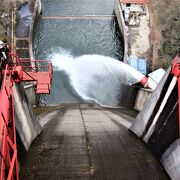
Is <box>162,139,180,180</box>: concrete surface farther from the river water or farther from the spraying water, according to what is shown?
the river water

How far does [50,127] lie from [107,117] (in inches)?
193

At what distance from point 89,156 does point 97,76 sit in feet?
77.8

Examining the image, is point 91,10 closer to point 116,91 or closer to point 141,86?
point 116,91

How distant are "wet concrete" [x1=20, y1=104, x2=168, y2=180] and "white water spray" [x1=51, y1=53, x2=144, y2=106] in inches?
645

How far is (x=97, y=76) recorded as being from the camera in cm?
3659

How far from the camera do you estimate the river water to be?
34406 mm

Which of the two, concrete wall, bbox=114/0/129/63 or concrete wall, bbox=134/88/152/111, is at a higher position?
concrete wall, bbox=114/0/129/63

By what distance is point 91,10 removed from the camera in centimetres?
4800

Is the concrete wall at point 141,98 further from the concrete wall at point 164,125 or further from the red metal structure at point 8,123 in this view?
the red metal structure at point 8,123

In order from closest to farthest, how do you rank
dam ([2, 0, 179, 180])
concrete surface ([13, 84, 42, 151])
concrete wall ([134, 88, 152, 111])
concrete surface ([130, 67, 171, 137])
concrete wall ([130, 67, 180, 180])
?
concrete wall ([130, 67, 180, 180])
dam ([2, 0, 179, 180])
concrete surface ([13, 84, 42, 151])
concrete surface ([130, 67, 171, 137])
concrete wall ([134, 88, 152, 111])

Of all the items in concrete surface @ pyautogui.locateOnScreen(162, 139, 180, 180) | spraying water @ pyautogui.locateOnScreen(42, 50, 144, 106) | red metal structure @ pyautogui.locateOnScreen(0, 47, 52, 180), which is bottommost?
spraying water @ pyautogui.locateOnScreen(42, 50, 144, 106)

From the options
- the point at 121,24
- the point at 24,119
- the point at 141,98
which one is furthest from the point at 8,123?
the point at 121,24

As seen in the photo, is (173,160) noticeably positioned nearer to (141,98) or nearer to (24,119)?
(24,119)

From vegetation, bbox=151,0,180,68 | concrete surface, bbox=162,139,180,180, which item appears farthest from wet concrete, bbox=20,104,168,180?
vegetation, bbox=151,0,180,68
